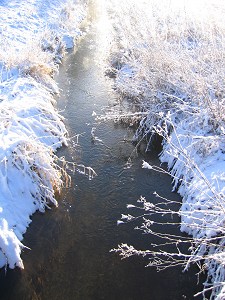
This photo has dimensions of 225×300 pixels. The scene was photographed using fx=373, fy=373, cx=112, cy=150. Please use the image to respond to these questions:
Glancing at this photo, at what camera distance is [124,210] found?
6629 mm

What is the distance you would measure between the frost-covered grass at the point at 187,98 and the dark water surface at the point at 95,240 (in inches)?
17.0

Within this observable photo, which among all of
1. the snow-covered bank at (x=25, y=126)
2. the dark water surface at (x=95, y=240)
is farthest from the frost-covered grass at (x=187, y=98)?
the snow-covered bank at (x=25, y=126)

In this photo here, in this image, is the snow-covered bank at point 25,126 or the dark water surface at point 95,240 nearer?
the dark water surface at point 95,240

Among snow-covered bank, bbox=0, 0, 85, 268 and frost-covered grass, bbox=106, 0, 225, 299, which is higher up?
frost-covered grass, bbox=106, 0, 225, 299

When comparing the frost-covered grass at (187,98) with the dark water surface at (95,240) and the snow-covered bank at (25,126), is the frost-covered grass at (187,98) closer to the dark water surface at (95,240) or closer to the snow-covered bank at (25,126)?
the dark water surface at (95,240)

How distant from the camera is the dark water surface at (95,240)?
16.9 feet

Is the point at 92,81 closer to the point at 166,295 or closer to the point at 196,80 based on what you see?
the point at 196,80

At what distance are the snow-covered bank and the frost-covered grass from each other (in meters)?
1.86

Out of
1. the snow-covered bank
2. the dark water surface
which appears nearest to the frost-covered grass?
the dark water surface

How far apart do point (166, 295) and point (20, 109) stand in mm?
5279

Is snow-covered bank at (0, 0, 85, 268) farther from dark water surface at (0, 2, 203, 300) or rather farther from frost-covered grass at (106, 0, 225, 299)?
frost-covered grass at (106, 0, 225, 299)

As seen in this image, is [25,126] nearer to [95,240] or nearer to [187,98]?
[95,240]

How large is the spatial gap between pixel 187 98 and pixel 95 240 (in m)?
4.18

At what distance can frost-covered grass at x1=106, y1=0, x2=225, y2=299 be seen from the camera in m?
5.98
